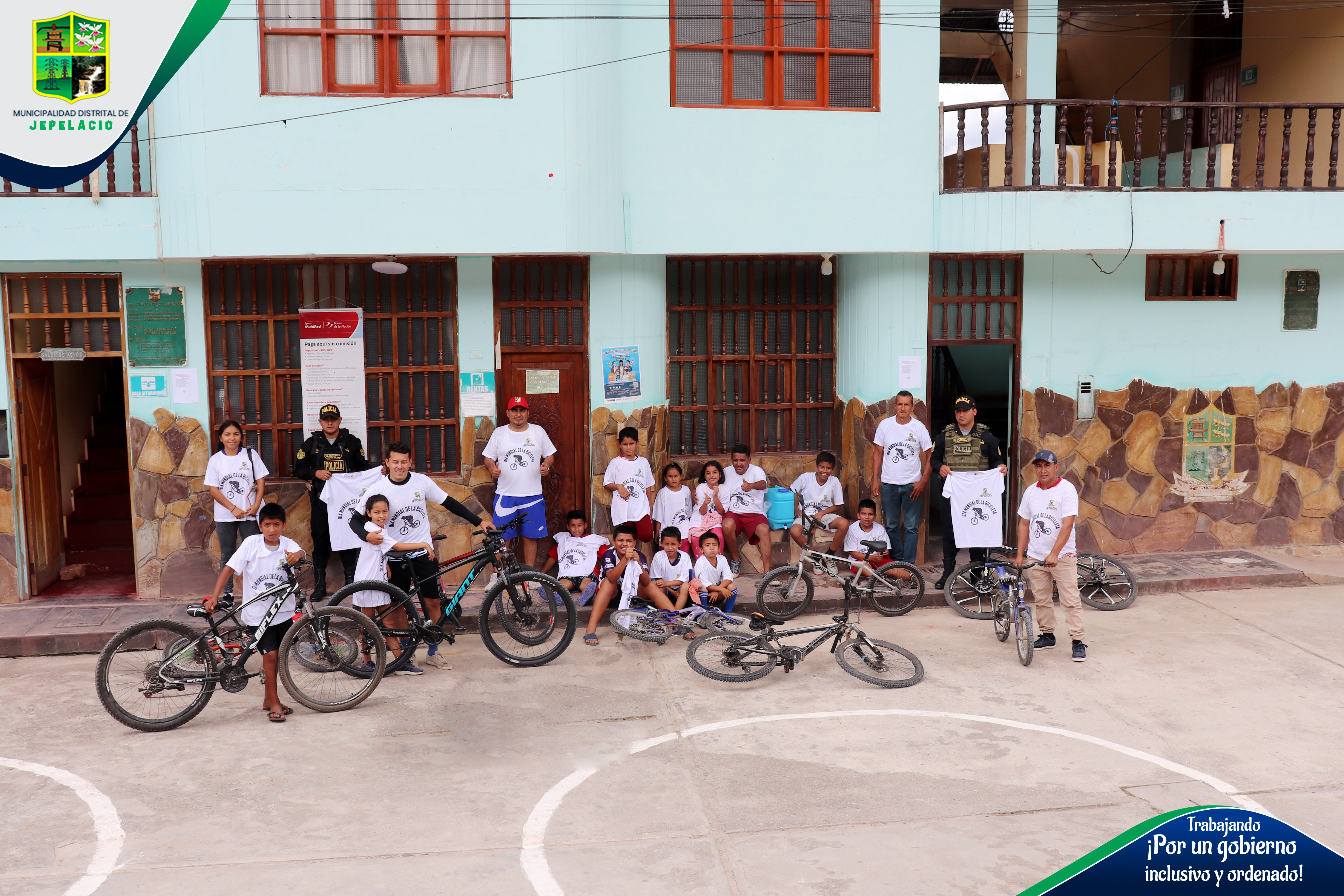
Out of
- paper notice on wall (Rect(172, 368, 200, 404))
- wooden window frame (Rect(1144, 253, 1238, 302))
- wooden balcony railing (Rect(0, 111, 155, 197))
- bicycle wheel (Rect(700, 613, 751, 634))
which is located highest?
wooden balcony railing (Rect(0, 111, 155, 197))

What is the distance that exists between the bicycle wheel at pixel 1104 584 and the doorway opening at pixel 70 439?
30.5 feet

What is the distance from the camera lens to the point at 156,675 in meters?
7.41

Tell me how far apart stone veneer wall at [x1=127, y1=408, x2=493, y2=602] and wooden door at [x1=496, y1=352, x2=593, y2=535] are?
2354mm

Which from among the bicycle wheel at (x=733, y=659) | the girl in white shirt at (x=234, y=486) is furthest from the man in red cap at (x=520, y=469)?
the bicycle wheel at (x=733, y=659)

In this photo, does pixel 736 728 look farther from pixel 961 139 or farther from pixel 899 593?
pixel 961 139

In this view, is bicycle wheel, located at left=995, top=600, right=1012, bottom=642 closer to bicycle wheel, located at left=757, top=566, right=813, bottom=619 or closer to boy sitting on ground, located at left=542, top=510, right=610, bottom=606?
bicycle wheel, located at left=757, top=566, right=813, bottom=619

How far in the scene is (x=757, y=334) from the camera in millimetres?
11773

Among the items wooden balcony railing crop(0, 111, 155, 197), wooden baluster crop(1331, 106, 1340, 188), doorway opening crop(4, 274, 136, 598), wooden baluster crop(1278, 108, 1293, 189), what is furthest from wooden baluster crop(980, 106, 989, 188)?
doorway opening crop(4, 274, 136, 598)

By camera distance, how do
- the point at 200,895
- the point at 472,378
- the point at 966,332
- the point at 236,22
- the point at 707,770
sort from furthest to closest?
the point at 966,332 < the point at 472,378 < the point at 236,22 < the point at 707,770 < the point at 200,895

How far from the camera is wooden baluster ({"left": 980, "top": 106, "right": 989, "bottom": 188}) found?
430 inches

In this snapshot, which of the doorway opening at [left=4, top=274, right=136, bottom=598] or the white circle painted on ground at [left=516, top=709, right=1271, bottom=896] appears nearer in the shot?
the white circle painted on ground at [left=516, top=709, right=1271, bottom=896]

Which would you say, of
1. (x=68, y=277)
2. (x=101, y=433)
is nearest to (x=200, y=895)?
(x=68, y=277)

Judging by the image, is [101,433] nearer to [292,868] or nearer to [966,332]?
[292,868]

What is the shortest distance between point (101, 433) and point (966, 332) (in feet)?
32.7
